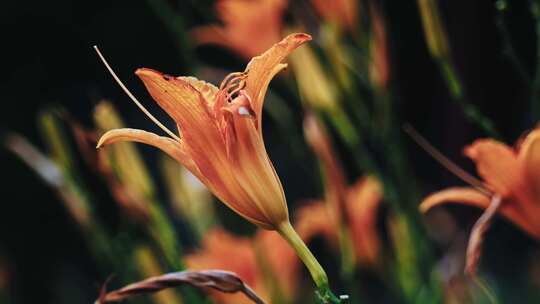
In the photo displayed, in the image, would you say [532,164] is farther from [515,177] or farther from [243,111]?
[243,111]

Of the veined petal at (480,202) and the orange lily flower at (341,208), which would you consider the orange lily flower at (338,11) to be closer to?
the orange lily flower at (341,208)


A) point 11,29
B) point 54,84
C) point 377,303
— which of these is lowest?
point 377,303

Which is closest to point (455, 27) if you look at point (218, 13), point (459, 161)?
point (459, 161)

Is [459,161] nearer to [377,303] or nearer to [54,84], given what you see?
[377,303]

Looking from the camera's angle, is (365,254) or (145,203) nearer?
(145,203)

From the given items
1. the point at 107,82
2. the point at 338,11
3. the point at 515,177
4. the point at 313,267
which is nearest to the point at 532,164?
the point at 515,177

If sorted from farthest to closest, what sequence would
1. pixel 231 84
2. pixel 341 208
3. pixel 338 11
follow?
1. pixel 338 11
2. pixel 341 208
3. pixel 231 84

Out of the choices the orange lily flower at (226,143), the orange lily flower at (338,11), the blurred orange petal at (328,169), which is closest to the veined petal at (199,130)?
the orange lily flower at (226,143)

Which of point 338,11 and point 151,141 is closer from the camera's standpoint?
point 151,141
